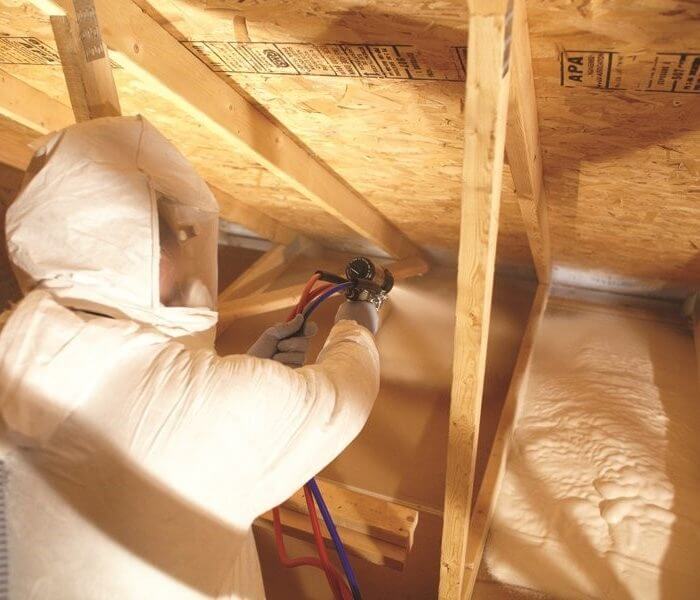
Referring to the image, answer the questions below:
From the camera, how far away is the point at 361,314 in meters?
1.27

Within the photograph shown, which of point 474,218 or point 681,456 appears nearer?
point 474,218

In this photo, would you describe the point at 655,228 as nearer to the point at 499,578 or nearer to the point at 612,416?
the point at 612,416

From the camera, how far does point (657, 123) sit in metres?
1.17

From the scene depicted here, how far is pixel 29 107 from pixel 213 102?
0.92 m

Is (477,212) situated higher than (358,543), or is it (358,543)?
(477,212)

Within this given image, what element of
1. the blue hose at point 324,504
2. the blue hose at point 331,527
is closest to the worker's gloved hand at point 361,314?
the blue hose at point 324,504

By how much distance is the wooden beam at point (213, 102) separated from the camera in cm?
111

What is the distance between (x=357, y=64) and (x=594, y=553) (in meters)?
1.63

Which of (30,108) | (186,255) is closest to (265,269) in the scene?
(30,108)

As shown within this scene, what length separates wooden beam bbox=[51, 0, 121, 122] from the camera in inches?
41.9

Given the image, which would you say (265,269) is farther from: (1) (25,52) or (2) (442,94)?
(2) (442,94)

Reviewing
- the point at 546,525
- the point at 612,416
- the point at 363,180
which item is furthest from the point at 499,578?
the point at 363,180

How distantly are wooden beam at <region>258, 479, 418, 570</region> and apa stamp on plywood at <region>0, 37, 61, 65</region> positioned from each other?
5.28 ft

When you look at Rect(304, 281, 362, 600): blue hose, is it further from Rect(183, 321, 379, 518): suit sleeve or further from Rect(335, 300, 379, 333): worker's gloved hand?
Rect(183, 321, 379, 518): suit sleeve
